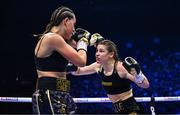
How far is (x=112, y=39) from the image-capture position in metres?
6.12

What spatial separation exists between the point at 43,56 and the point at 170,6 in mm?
4302

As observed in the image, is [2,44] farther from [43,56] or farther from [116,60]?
[43,56]

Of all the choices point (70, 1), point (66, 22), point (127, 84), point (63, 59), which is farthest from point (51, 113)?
point (70, 1)

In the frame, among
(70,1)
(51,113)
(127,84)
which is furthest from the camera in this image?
(70,1)

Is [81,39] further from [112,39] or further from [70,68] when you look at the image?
[112,39]

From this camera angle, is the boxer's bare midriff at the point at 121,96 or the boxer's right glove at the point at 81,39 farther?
the boxer's bare midriff at the point at 121,96

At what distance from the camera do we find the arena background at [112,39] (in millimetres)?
5996

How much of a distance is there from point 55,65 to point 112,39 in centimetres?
407

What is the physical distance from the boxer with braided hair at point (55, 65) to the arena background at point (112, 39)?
12.6 ft

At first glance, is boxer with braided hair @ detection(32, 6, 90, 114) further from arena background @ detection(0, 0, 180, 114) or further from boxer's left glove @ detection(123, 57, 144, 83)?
arena background @ detection(0, 0, 180, 114)

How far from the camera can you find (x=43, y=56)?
2121mm

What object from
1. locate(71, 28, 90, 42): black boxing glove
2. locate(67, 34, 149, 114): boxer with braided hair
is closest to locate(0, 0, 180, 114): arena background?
locate(67, 34, 149, 114): boxer with braided hair

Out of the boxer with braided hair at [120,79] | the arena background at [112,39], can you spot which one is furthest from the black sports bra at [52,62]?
the arena background at [112,39]

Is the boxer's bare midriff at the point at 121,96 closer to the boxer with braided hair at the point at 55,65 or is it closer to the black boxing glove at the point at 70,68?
the black boxing glove at the point at 70,68
